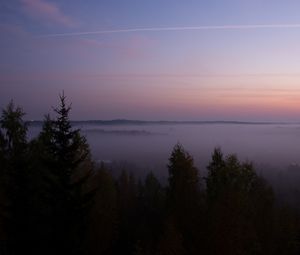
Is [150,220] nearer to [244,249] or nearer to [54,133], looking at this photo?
[244,249]

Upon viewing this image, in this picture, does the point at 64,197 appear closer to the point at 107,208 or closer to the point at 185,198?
the point at 107,208

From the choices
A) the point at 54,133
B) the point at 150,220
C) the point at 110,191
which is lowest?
the point at 150,220

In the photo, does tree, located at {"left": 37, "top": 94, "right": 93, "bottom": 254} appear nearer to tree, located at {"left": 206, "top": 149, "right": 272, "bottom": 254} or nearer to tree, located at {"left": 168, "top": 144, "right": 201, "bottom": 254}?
Result: tree, located at {"left": 206, "top": 149, "right": 272, "bottom": 254}

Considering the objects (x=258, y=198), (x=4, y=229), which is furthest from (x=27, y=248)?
(x=258, y=198)

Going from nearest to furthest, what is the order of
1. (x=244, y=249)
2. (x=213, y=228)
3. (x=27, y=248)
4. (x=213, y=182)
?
(x=27, y=248) < (x=213, y=228) < (x=244, y=249) < (x=213, y=182)

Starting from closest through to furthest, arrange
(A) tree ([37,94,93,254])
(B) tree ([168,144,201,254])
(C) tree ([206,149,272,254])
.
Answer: (A) tree ([37,94,93,254]), (C) tree ([206,149,272,254]), (B) tree ([168,144,201,254])

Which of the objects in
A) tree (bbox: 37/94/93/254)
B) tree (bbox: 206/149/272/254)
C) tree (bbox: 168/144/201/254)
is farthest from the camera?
tree (bbox: 168/144/201/254)

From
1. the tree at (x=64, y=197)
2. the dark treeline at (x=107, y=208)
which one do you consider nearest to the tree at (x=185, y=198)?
the dark treeline at (x=107, y=208)

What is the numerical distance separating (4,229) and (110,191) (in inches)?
754

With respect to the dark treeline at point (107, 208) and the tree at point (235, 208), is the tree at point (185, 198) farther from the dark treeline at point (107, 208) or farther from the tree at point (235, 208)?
the tree at point (235, 208)

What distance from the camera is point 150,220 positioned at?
54.1 meters

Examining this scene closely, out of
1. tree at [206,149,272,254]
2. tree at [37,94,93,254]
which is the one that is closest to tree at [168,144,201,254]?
tree at [206,149,272,254]

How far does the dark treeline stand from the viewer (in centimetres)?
2678

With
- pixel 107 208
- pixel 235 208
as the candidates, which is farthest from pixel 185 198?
pixel 235 208
